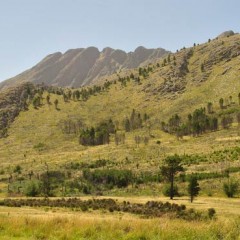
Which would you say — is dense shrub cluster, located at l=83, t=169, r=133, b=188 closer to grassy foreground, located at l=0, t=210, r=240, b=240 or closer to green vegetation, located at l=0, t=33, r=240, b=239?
green vegetation, located at l=0, t=33, r=240, b=239

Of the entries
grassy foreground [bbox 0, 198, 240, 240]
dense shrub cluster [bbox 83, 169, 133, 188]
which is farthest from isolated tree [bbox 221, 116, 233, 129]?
grassy foreground [bbox 0, 198, 240, 240]

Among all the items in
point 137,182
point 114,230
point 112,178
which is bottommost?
point 137,182

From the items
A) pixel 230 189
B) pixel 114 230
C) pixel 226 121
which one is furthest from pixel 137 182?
→ pixel 114 230

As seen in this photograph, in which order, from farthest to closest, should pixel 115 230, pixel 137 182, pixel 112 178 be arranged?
pixel 112 178
pixel 137 182
pixel 115 230

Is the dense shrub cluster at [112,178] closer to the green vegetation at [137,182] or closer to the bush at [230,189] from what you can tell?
the green vegetation at [137,182]

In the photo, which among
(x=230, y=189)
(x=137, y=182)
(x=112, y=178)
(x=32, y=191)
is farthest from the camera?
(x=112, y=178)

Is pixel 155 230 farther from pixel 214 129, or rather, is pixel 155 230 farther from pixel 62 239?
pixel 214 129

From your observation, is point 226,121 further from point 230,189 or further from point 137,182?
point 230,189

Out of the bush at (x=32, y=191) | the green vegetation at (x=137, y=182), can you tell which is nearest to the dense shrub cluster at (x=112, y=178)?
the green vegetation at (x=137, y=182)

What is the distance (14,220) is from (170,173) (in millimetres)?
68611

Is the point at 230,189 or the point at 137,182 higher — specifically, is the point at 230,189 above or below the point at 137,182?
above

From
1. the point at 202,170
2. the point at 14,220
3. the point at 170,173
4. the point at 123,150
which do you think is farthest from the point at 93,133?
the point at 14,220

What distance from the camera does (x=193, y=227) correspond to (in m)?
14.3

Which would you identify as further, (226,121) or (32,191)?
(226,121)
